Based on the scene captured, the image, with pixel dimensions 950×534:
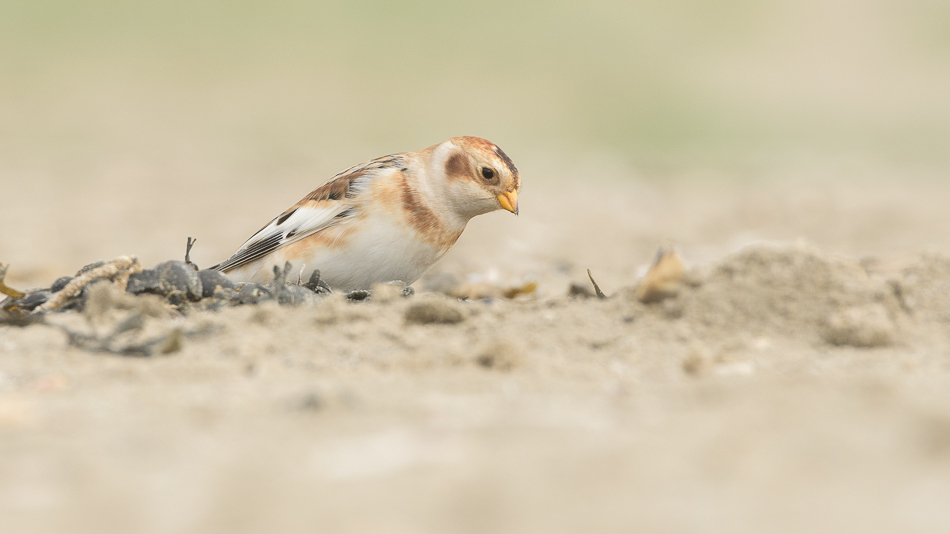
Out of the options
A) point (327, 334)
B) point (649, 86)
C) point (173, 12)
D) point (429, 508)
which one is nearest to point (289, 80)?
point (173, 12)

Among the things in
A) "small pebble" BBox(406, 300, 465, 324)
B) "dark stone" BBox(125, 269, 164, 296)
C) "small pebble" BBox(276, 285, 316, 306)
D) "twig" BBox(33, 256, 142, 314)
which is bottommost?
"small pebble" BBox(406, 300, 465, 324)

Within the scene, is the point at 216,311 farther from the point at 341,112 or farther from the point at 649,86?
the point at 649,86

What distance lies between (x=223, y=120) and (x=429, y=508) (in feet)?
57.5

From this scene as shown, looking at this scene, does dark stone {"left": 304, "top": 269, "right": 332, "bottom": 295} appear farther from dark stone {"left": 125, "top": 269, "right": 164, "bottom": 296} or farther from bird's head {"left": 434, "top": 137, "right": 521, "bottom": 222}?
bird's head {"left": 434, "top": 137, "right": 521, "bottom": 222}

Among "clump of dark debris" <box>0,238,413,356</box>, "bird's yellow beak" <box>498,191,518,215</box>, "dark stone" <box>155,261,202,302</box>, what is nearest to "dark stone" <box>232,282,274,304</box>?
"clump of dark debris" <box>0,238,413,356</box>

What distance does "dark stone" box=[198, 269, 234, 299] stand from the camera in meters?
3.98

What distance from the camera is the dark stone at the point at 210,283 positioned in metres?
3.98

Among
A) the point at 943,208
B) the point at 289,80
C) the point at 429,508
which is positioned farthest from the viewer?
the point at 289,80

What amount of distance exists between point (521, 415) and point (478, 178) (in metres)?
2.50

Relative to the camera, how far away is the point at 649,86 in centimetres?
2245

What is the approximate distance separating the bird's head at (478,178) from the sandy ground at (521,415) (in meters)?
1.09

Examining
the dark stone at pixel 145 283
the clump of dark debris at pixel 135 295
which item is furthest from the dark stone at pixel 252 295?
the dark stone at pixel 145 283

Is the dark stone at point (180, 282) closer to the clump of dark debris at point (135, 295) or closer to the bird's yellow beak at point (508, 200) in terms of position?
the clump of dark debris at point (135, 295)

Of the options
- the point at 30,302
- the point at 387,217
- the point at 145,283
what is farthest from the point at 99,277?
the point at 387,217
